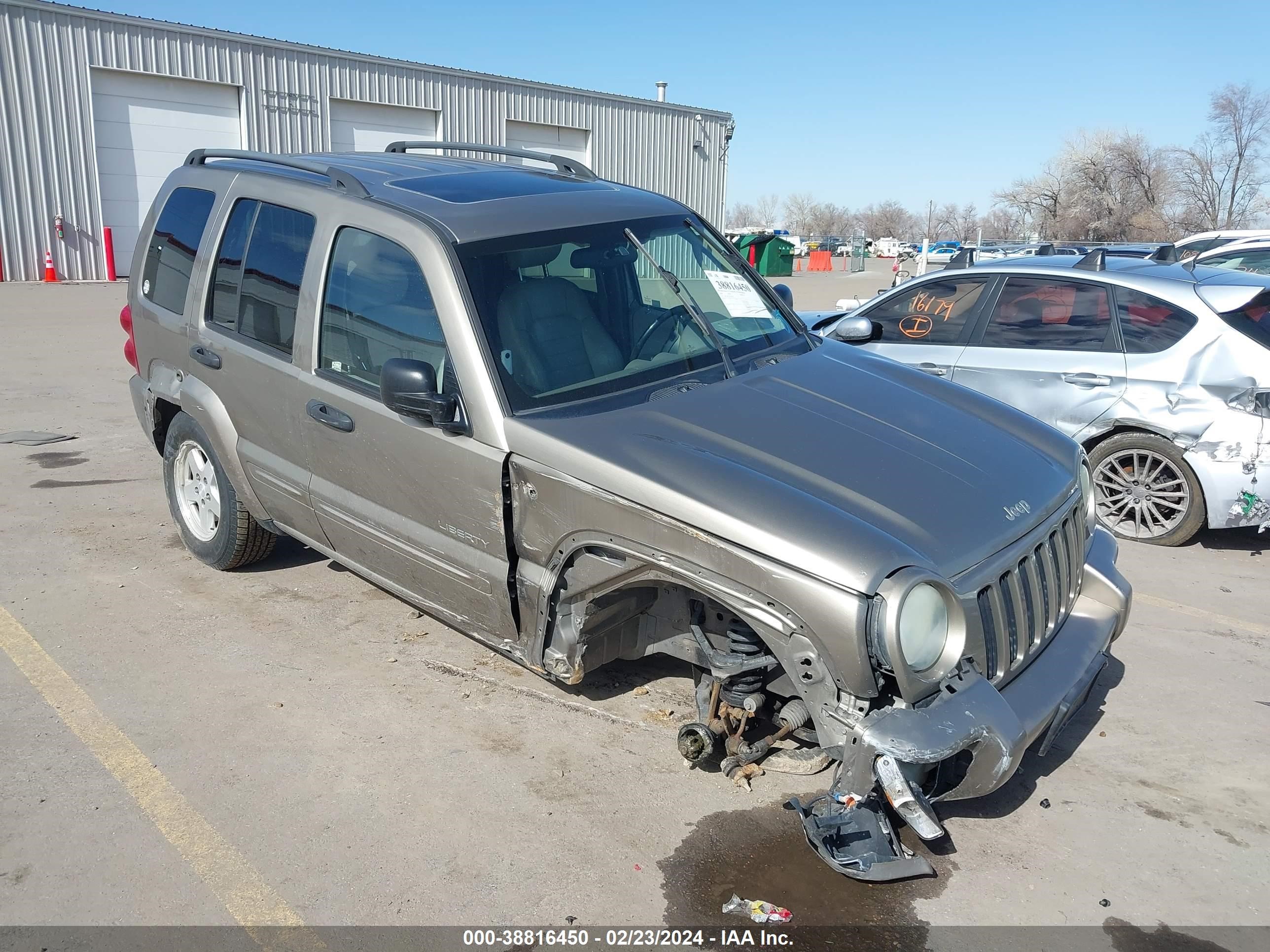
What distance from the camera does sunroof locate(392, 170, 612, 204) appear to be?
14.6 feet

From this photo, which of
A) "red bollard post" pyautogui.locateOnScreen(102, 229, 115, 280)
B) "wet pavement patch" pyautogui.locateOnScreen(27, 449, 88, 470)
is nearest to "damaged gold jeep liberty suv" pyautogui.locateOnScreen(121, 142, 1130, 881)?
"wet pavement patch" pyautogui.locateOnScreen(27, 449, 88, 470)

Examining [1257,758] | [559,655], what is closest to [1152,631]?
[1257,758]

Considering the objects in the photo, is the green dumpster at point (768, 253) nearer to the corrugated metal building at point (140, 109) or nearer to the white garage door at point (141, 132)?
the corrugated metal building at point (140, 109)

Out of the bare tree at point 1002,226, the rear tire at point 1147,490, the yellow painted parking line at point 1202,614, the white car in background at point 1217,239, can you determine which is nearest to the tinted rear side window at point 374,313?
the yellow painted parking line at point 1202,614

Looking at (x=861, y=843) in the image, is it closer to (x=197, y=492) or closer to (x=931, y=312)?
(x=197, y=492)

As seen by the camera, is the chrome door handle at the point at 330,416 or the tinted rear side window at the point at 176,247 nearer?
the chrome door handle at the point at 330,416

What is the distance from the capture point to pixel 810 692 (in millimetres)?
3064

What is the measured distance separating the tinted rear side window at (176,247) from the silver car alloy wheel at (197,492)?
2.60 ft

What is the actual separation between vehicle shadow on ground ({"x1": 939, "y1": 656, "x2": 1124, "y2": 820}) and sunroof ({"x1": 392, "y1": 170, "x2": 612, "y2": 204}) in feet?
9.89

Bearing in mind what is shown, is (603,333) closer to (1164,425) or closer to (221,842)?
(221,842)

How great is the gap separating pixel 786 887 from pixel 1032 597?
4.23 feet

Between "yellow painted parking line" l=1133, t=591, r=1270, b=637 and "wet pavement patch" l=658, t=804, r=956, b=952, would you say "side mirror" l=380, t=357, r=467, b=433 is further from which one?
"yellow painted parking line" l=1133, t=591, r=1270, b=637

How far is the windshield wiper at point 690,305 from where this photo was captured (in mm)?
4309

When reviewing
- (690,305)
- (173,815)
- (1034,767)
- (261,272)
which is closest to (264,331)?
(261,272)
